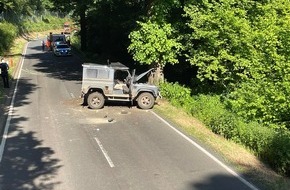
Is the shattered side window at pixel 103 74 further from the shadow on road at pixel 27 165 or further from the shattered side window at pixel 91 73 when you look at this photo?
the shadow on road at pixel 27 165

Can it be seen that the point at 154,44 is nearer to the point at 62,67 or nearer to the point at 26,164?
the point at 26,164

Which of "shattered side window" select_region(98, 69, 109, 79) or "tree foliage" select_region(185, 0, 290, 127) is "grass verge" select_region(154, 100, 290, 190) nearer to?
"tree foliage" select_region(185, 0, 290, 127)

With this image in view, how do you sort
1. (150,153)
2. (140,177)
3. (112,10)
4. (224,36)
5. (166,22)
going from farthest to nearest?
(112,10) → (166,22) → (224,36) → (150,153) → (140,177)

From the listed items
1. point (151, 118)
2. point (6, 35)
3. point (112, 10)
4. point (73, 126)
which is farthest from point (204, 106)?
Result: point (6, 35)

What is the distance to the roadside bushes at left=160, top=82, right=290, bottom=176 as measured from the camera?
12.1 metres

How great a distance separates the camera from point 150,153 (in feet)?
41.3

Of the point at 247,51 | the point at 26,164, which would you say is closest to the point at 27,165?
the point at 26,164

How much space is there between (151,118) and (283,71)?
5835mm

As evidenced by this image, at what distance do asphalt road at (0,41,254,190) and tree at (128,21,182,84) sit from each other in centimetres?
372

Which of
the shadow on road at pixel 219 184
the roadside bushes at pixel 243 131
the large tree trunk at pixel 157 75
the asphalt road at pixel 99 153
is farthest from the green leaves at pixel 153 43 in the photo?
the shadow on road at pixel 219 184

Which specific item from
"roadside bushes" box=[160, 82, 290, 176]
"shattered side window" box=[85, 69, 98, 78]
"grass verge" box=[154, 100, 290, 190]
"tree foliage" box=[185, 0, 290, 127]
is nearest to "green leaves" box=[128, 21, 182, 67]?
"tree foliage" box=[185, 0, 290, 127]

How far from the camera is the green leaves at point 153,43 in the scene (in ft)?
71.2

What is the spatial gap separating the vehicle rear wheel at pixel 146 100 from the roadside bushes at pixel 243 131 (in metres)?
1.66

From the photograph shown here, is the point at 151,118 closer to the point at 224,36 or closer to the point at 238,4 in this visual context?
the point at 224,36
